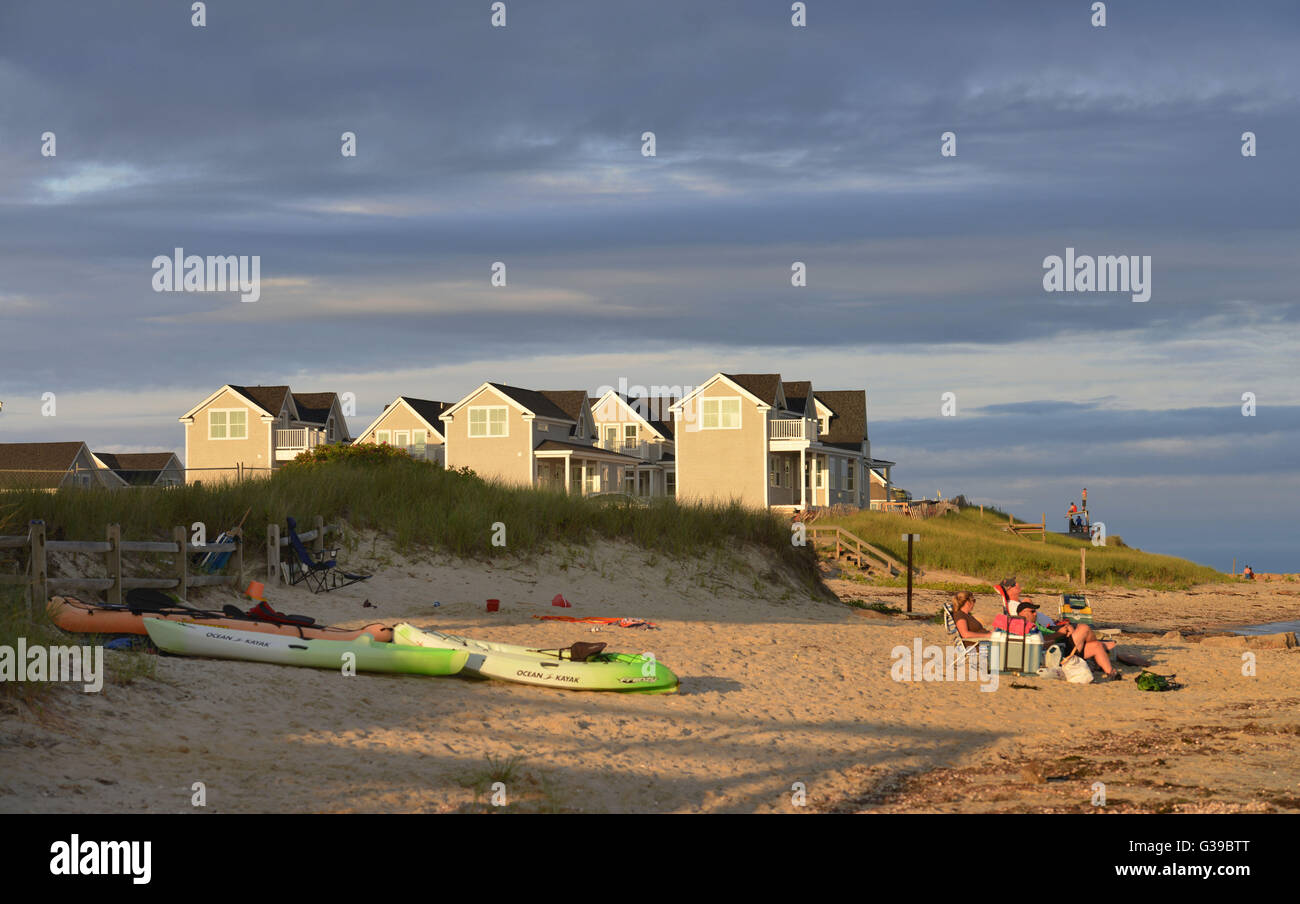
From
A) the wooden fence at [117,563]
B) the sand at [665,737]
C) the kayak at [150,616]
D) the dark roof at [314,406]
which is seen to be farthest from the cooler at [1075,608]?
the dark roof at [314,406]

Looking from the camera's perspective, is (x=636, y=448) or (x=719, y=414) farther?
(x=636, y=448)

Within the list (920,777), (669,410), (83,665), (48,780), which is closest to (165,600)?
(83,665)

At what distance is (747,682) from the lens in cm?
1532

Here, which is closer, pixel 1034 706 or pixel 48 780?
pixel 48 780

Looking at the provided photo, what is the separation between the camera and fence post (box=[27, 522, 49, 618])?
13.6 m

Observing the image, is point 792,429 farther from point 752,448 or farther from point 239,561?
point 239,561

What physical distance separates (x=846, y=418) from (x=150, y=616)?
59492 mm

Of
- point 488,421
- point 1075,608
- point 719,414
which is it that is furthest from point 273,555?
point 719,414

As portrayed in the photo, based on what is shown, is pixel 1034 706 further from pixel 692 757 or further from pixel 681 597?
pixel 681 597

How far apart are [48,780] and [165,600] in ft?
21.6

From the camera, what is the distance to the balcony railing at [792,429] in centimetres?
5769

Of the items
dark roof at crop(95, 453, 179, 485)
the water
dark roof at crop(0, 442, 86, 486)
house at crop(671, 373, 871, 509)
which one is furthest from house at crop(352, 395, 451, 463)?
the water

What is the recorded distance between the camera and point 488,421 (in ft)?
195

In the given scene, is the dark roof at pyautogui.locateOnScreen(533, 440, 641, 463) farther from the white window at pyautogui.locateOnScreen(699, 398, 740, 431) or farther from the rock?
the rock
